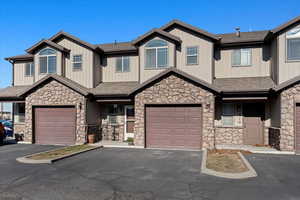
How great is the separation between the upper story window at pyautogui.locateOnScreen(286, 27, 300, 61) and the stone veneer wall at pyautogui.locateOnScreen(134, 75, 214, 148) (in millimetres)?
5194

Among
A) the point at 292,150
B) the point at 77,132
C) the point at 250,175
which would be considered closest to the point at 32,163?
the point at 77,132

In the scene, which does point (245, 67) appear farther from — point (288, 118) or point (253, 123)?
point (288, 118)

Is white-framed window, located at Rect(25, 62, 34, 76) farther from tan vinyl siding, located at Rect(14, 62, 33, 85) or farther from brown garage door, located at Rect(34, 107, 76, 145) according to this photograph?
brown garage door, located at Rect(34, 107, 76, 145)

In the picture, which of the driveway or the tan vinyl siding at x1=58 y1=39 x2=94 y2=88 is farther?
the tan vinyl siding at x1=58 y1=39 x2=94 y2=88

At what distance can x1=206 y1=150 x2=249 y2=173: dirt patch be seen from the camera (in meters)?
A: 7.94

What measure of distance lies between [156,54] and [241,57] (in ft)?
19.4

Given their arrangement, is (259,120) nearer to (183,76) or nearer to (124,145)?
(183,76)

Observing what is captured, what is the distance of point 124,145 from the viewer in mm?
13492

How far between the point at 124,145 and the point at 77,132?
10.9 ft

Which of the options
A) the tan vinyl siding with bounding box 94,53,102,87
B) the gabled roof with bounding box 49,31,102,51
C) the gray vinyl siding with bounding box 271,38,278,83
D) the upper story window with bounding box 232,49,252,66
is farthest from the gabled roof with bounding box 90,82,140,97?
the gray vinyl siding with bounding box 271,38,278,83

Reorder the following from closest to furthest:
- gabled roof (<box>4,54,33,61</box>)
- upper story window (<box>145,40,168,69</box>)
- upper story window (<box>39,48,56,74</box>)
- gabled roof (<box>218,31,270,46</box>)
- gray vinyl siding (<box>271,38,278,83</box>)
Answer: gray vinyl siding (<box>271,38,278,83</box>) → gabled roof (<box>218,31,270,46</box>) → upper story window (<box>145,40,168,69</box>) → upper story window (<box>39,48,56,74</box>) → gabled roof (<box>4,54,33,61</box>)

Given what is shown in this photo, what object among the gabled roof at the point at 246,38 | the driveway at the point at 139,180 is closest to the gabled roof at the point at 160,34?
the gabled roof at the point at 246,38

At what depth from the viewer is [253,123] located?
13.7 meters

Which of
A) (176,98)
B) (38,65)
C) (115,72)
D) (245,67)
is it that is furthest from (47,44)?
(245,67)
